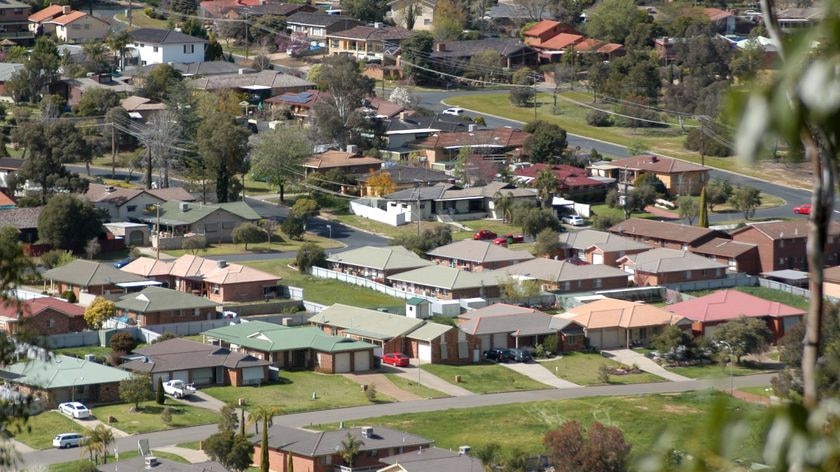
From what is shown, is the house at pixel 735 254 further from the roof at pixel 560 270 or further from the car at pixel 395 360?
the car at pixel 395 360

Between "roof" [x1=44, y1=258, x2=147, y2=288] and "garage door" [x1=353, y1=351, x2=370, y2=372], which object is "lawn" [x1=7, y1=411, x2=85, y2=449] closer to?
"garage door" [x1=353, y1=351, x2=370, y2=372]

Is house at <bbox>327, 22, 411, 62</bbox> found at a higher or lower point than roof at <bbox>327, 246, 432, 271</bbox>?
higher

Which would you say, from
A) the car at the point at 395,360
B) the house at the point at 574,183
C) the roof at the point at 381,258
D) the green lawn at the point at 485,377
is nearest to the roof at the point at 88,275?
the roof at the point at 381,258

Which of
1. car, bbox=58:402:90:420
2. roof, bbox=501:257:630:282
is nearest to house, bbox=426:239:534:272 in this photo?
roof, bbox=501:257:630:282

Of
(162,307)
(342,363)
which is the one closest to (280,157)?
(162,307)

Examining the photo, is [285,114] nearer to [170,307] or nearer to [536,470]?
[170,307]

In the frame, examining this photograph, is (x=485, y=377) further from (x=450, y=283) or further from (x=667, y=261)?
(x=667, y=261)
